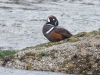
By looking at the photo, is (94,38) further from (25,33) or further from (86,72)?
(25,33)

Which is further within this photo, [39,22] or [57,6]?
[57,6]

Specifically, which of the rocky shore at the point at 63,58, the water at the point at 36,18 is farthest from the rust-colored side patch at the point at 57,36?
the water at the point at 36,18

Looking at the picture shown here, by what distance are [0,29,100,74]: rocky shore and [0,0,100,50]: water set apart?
11.5ft

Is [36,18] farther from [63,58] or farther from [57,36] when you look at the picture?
[63,58]

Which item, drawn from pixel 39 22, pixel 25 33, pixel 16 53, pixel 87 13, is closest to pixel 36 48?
pixel 16 53

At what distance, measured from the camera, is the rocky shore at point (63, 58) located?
1037 centimetres

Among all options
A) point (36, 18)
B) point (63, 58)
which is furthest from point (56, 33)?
point (36, 18)

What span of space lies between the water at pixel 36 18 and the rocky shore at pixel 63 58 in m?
3.51

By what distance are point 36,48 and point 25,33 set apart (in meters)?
6.39

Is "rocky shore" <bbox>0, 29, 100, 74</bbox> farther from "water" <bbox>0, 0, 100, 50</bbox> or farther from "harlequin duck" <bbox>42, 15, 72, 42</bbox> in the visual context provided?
"water" <bbox>0, 0, 100, 50</bbox>

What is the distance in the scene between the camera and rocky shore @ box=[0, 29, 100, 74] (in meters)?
10.4

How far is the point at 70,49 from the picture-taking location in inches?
427

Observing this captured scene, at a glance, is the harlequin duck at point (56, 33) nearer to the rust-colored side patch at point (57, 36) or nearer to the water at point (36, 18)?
the rust-colored side patch at point (57, 36)

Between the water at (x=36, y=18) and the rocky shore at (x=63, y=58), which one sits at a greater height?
the rocky shore at (x=63, y=58)
